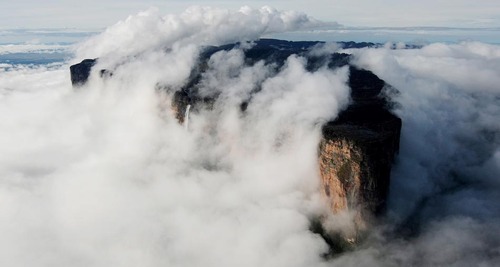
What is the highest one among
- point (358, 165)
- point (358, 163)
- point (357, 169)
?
point (358, 163)

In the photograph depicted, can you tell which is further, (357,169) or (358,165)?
(357,169)

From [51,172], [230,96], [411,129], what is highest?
[230,96]

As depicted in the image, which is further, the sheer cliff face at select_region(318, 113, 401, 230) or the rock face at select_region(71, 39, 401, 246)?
the rock face at select_region(71, 39, 401, 246)

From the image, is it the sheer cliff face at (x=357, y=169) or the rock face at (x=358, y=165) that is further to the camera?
the rock face at (x=358, y=165)

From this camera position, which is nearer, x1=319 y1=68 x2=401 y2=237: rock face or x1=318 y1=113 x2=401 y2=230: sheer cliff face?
x1=318 y1=113 x2=401 y2=230: sheer cliff face

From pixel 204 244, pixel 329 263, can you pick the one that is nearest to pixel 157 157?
pixel 204 244

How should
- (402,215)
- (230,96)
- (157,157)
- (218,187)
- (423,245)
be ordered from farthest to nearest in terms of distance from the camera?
(157,157) < (230,96) < (218,187) < (402,215) < (423,245)

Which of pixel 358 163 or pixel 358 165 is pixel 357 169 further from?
pixel 358 163

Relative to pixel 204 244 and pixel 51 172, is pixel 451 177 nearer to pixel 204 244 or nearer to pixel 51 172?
pixel 204 244

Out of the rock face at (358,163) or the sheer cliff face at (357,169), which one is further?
the rock face at (358,163)

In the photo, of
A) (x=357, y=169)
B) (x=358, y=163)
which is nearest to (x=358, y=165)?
(x=358, y=163)

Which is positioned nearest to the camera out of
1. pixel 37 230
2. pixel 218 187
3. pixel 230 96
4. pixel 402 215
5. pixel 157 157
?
pixel 402 215
